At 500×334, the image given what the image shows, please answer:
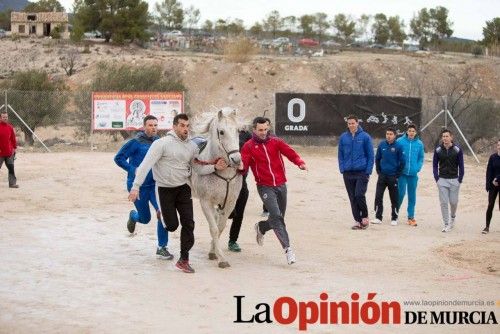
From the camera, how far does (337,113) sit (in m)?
28.0

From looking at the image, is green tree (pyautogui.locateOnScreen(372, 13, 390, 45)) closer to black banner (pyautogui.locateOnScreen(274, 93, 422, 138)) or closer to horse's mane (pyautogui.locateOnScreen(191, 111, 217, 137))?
black banner (pyautogui.locateOnScreen(274, 93, 422, 138))

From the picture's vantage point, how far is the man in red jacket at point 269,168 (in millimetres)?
10938

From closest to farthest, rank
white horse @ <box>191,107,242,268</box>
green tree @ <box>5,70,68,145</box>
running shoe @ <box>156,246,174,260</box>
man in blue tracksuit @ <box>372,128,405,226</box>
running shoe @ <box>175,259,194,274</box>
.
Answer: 1. running shoe @ <box>175,259,194,274</box>
2. white horse @ <box>191,107,242,268</box>
3. running shoe @ <box>156,246,174,260</box>
4. man in blue tracksuit @ <box>372,128,405,226</box>
5. green tree @ <box>5,70,68,145</box>

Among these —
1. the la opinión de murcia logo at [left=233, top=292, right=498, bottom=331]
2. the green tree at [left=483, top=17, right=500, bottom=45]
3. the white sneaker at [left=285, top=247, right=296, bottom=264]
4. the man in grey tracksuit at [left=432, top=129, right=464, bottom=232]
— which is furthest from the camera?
the green tree at [left=483, top=17, right=500, bottom=45]

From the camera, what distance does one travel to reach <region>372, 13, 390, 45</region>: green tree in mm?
105125

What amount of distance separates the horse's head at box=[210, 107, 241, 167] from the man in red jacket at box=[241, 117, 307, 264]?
35 cm

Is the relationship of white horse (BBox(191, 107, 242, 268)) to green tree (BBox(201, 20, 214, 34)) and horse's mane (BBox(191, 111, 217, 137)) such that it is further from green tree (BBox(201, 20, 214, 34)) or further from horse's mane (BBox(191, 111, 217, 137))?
green tree (BBox(201, 20, 214, 34))

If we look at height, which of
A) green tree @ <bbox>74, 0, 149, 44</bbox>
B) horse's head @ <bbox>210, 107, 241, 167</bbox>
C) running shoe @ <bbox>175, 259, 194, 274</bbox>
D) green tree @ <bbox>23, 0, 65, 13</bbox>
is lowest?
running shoe @ <bbox>175, 259, 194, 274</bbox>

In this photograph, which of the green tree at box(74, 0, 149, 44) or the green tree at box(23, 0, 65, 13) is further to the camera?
the green tree at box(23, 0, 65, 13)

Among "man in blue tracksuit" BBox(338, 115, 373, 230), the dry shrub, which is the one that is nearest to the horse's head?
"man in blue tracksuit" BBox(338, 115, 373, 230)

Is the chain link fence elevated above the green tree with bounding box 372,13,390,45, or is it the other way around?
the green tree with bounding box 372,13,390,45

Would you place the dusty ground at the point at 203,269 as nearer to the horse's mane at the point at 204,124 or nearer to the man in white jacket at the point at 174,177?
the man in white jacket at the point at 174,177

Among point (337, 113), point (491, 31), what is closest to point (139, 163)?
point (337, 113)

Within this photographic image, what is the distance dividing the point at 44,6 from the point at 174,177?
105113 millimetres
